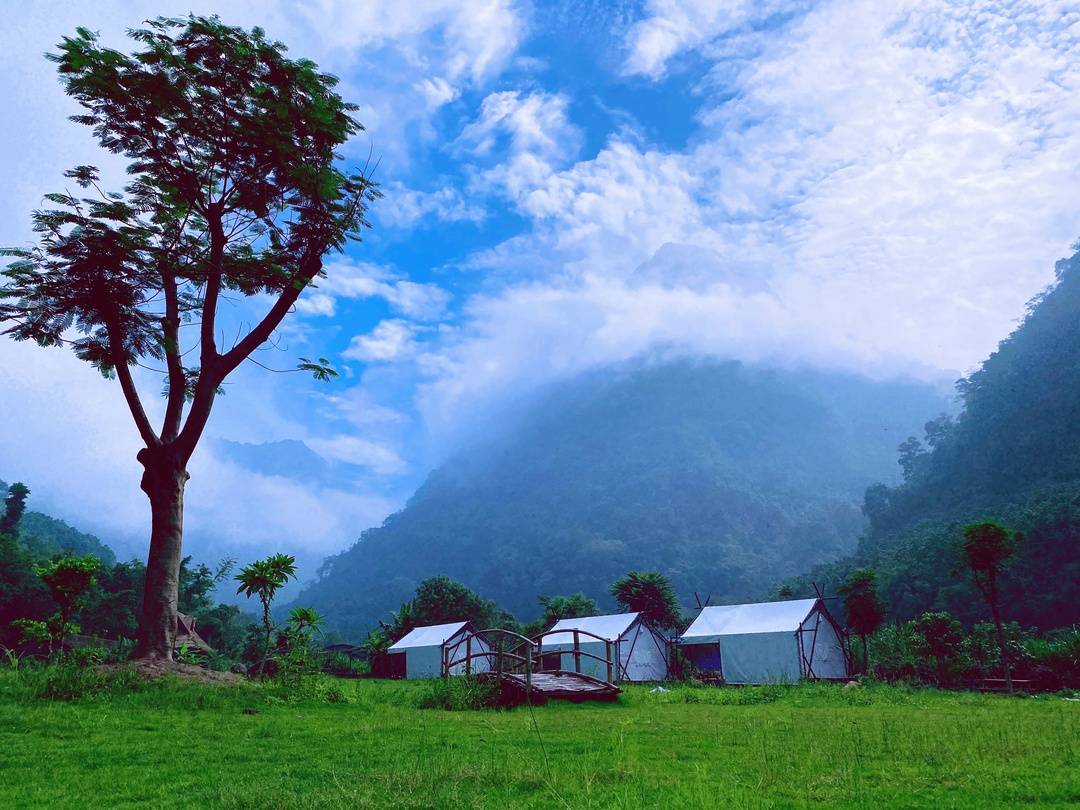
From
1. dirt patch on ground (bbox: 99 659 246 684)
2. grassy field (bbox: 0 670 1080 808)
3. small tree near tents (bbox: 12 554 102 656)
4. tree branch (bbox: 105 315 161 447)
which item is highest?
tree branch (bbox: 105 315 161 447)

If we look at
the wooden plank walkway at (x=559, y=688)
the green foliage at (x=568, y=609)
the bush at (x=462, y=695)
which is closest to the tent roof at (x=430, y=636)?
the green foliage at (x=568, y=609)

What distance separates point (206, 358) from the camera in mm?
16953

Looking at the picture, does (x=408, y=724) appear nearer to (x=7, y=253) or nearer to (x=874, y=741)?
(x=874, y=741)

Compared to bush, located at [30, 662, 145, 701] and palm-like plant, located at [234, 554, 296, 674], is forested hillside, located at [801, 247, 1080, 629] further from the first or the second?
bush, located at [30, 662, 145, 701]

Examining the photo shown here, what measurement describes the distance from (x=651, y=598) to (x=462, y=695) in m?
31.4

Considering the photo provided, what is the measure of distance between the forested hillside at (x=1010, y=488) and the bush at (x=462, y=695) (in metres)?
43.0

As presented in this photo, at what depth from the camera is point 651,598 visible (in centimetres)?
4522

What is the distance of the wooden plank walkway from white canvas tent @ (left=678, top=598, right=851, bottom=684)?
18.3 meters

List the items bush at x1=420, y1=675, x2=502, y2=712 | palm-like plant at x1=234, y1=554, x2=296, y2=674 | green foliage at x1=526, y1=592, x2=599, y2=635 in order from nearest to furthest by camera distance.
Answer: bush at x1=420, y1=675, x2=502, y2=712, palm-like plant at x1=234, y1=554, x2=296, y2=674, green foliage at x1=526, y1=592, x2=599, y2=635

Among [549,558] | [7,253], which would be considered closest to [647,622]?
[7,253]

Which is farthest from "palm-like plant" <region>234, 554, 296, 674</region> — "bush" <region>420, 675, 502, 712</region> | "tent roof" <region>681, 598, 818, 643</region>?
"tent roof" <region>681, 598, 818, 643</region>

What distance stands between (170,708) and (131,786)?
19.7 feet

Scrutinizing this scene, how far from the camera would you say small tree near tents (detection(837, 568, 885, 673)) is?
32781 millimetres

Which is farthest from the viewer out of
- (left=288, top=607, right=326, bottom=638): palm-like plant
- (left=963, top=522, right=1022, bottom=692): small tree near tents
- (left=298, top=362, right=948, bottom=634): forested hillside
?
(left=298, top=362, right=948, bottom=634): forested hillside
